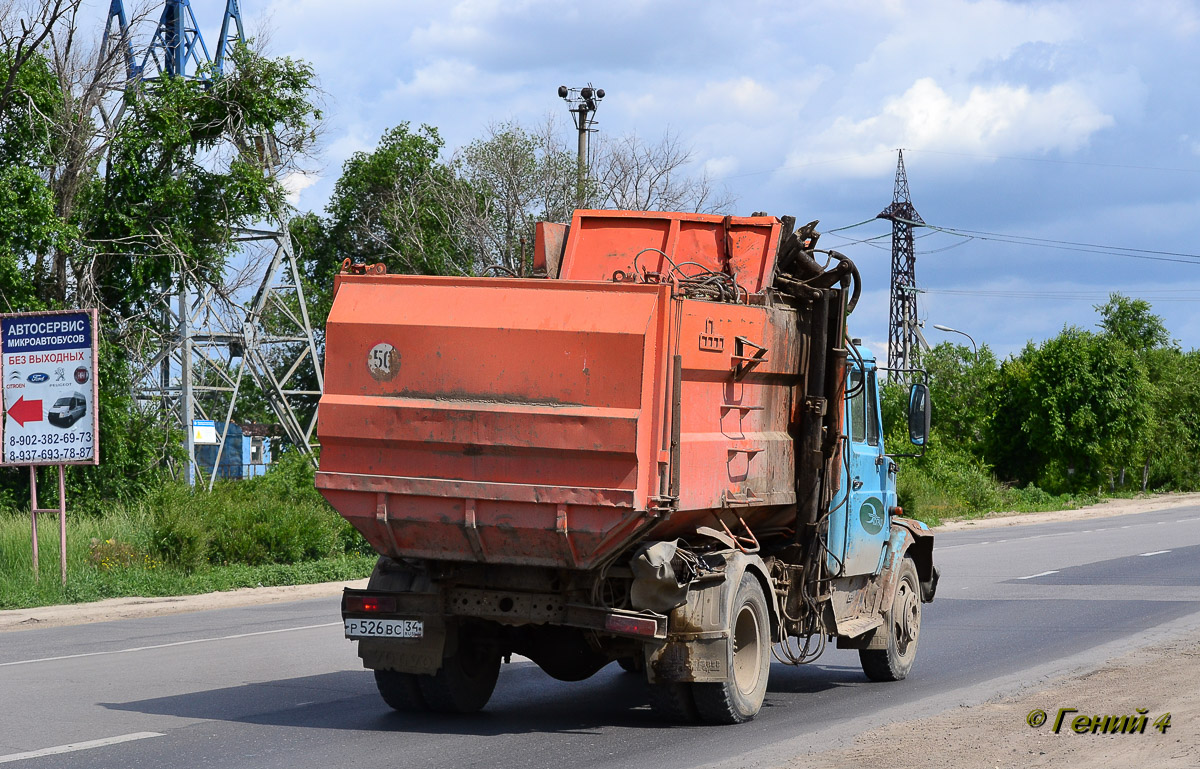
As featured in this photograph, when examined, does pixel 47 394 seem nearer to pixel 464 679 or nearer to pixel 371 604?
pixel 464 679

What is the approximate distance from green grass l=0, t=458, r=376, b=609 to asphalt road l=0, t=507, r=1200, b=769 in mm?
2503

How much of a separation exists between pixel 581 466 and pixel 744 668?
1.98 metres

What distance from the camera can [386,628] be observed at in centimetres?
859

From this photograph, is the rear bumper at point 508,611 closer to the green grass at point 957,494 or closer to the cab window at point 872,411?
the cab window at point 872,411

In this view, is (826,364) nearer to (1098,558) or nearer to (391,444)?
(391,444)

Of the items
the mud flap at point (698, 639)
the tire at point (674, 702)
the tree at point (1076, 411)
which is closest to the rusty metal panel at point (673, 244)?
the mud flap at point (698, 639)

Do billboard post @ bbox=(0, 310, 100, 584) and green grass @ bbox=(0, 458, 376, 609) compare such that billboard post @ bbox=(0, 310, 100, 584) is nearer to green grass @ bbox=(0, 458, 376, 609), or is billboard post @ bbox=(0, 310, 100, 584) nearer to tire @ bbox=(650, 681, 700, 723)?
green grass @ bbox=(0, 458, 376, 609)

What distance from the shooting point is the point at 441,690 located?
912 cm

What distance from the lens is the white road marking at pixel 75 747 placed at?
25.0 ft

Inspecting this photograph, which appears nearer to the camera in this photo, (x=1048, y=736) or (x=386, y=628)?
(x=1048, y=736)

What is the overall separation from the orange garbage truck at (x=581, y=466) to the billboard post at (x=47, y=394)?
10463mm

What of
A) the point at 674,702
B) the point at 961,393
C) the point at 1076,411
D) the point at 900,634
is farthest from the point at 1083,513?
the point at 674,702

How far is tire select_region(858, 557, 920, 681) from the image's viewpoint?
35.9ft

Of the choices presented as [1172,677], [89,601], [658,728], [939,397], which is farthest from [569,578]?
[939,397]
